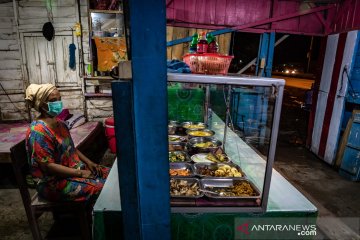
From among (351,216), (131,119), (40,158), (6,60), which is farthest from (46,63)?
(351,216)

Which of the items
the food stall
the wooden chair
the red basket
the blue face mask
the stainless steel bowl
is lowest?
the wooden chair

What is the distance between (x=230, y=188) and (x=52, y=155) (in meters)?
2.14

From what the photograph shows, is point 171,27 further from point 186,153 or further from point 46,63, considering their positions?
point 186,153

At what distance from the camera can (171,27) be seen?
306 inches

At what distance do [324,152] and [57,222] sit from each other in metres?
6.78

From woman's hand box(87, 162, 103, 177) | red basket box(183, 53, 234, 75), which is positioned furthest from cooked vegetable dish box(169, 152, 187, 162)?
red basket box(183, 53, 234, 75)

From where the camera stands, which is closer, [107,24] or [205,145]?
[205,145]

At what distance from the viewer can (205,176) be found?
8.89 ft

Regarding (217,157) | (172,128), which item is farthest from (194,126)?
(217,157)

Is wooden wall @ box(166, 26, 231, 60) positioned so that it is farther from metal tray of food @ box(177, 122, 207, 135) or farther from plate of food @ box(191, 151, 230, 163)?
plate of food @ box(191, 151, 230, 163)

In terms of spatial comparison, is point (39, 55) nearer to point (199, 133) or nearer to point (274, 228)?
point (199, 133)

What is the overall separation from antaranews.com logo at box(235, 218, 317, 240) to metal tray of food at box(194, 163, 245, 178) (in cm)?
63

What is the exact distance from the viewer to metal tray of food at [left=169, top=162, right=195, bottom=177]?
281cm

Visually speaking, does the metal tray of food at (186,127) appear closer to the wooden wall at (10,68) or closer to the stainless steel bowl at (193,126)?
the stainless steel bowl at (193,126)
